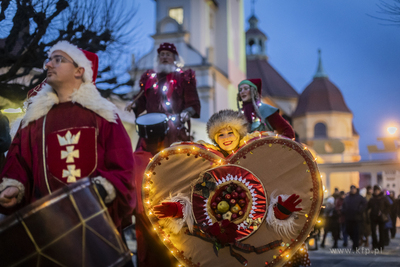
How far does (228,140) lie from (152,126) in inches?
35.5

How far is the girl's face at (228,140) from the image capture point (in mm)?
4613

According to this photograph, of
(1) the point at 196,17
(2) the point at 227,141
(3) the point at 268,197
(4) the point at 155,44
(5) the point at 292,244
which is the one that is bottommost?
(5) the point at 292,244

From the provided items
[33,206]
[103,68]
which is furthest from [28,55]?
[33,206]

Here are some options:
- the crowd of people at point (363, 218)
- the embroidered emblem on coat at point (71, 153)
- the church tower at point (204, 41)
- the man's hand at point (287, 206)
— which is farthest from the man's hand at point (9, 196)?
the church tower at point (204, 41)

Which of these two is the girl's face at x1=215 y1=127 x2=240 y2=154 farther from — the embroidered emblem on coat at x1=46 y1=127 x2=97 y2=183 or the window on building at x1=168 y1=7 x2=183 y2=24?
the window on building at x1=168 y1=7 x2=183 y2=24

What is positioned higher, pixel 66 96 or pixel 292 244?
pixel 66 96

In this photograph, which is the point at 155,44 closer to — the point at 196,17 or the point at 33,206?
the point at 196,17

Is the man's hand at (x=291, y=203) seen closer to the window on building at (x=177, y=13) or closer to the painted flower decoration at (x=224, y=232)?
the painted flower decoration at (x=224, y=232)

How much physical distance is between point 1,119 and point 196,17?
33.9m

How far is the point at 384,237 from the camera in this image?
12688mm

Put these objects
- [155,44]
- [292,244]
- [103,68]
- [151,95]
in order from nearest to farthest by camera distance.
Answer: [292,244], [151,95], [103,68], [155,44]

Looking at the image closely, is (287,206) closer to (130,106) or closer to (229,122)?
(229,122)

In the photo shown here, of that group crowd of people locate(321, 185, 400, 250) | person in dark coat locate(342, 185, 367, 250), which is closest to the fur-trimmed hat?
crowd of people locate(321, 185, 400, 250)

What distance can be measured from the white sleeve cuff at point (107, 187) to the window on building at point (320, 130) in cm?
5949
